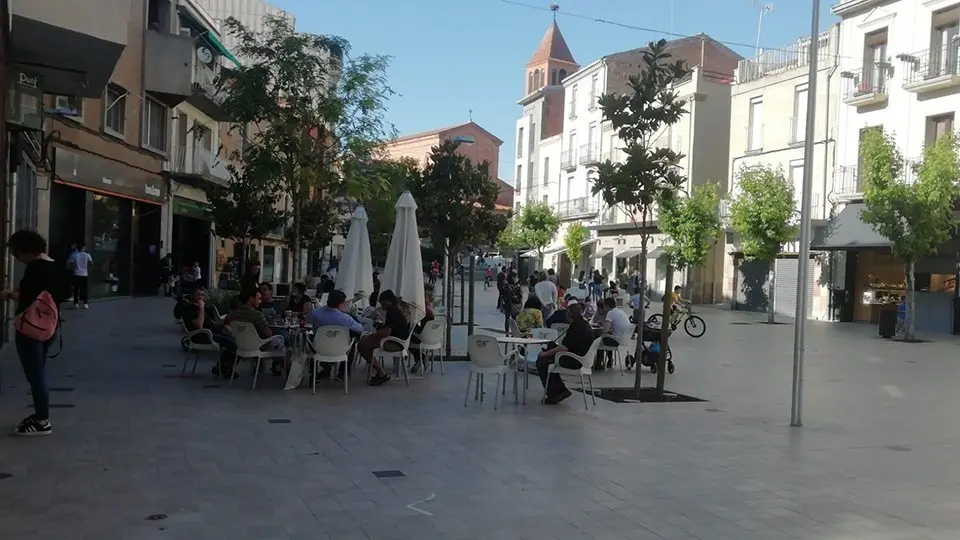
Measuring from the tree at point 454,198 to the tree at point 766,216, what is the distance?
1682 centimetres

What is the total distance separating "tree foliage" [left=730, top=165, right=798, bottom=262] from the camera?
2928 centimetres

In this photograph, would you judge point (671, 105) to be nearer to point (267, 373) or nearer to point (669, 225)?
point (267, 373)

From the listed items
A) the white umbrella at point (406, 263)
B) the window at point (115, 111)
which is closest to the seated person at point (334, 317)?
the white umbrella at point (406, 263)

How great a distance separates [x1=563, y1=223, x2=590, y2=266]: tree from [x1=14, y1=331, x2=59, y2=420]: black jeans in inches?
1803

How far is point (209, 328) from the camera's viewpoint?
39.0ft

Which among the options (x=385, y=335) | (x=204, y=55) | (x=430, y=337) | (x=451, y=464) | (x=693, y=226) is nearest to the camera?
(x=451, y=464)

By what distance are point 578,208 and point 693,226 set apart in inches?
813

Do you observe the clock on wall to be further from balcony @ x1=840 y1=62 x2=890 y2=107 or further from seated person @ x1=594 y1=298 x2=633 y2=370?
balcony @ x1=840 y1=62 x2=890 y2=107

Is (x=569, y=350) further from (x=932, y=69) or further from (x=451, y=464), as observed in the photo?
(x=932, y=69)

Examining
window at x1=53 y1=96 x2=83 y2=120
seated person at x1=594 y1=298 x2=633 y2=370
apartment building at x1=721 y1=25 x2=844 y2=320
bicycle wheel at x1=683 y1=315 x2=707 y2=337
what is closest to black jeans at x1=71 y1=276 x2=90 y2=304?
window at x1=53 y1=96 x2=83 y2=120

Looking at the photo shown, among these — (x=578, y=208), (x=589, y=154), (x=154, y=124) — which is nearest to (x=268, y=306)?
(x=154, y=124)

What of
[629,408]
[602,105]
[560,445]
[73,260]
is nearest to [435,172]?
[602,105]

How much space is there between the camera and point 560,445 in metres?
7.84

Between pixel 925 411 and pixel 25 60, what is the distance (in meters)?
13.4
